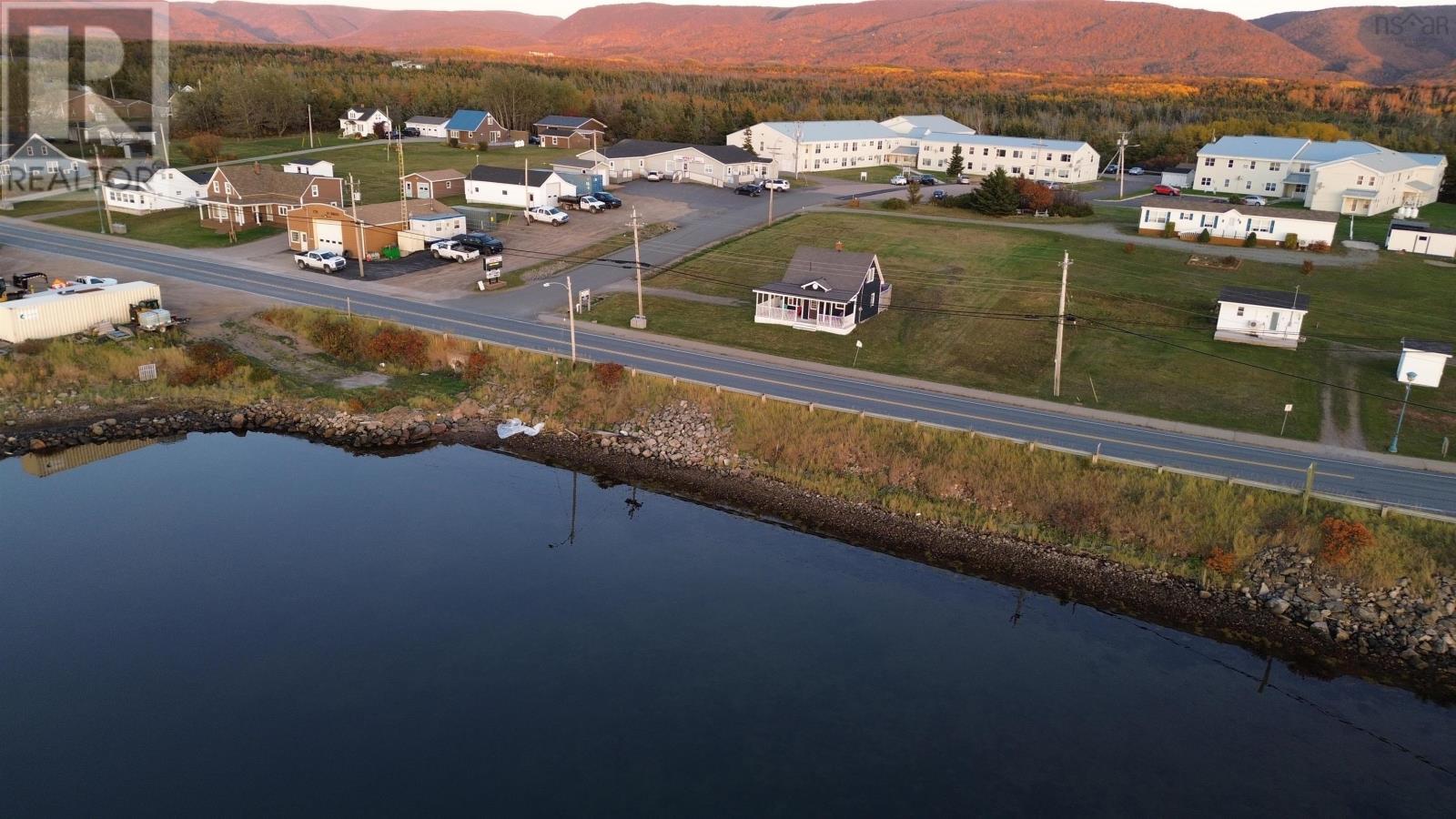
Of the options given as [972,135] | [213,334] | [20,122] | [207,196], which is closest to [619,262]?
[213,334]

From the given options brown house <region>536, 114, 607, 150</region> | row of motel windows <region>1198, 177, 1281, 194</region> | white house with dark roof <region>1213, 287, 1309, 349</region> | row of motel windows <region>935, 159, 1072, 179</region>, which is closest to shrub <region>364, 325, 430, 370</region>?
white house with dark roof <region>1213, 287, 1309, 349</region>

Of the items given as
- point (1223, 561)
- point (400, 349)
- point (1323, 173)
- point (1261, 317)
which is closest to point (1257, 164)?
point (1323, 173)

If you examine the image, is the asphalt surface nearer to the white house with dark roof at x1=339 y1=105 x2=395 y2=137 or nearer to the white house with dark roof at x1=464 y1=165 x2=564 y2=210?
the white house with dark roof at x1=464 y1=165 x2=564 y2=210

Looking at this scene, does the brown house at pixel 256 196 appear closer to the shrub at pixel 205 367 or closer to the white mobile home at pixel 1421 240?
the shrub at pixel 205 367

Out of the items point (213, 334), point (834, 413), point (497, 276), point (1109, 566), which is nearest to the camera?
point (1109, 566)

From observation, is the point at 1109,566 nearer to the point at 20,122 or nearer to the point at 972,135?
the point at 972,135

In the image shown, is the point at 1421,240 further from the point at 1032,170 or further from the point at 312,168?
the point at 312,168
